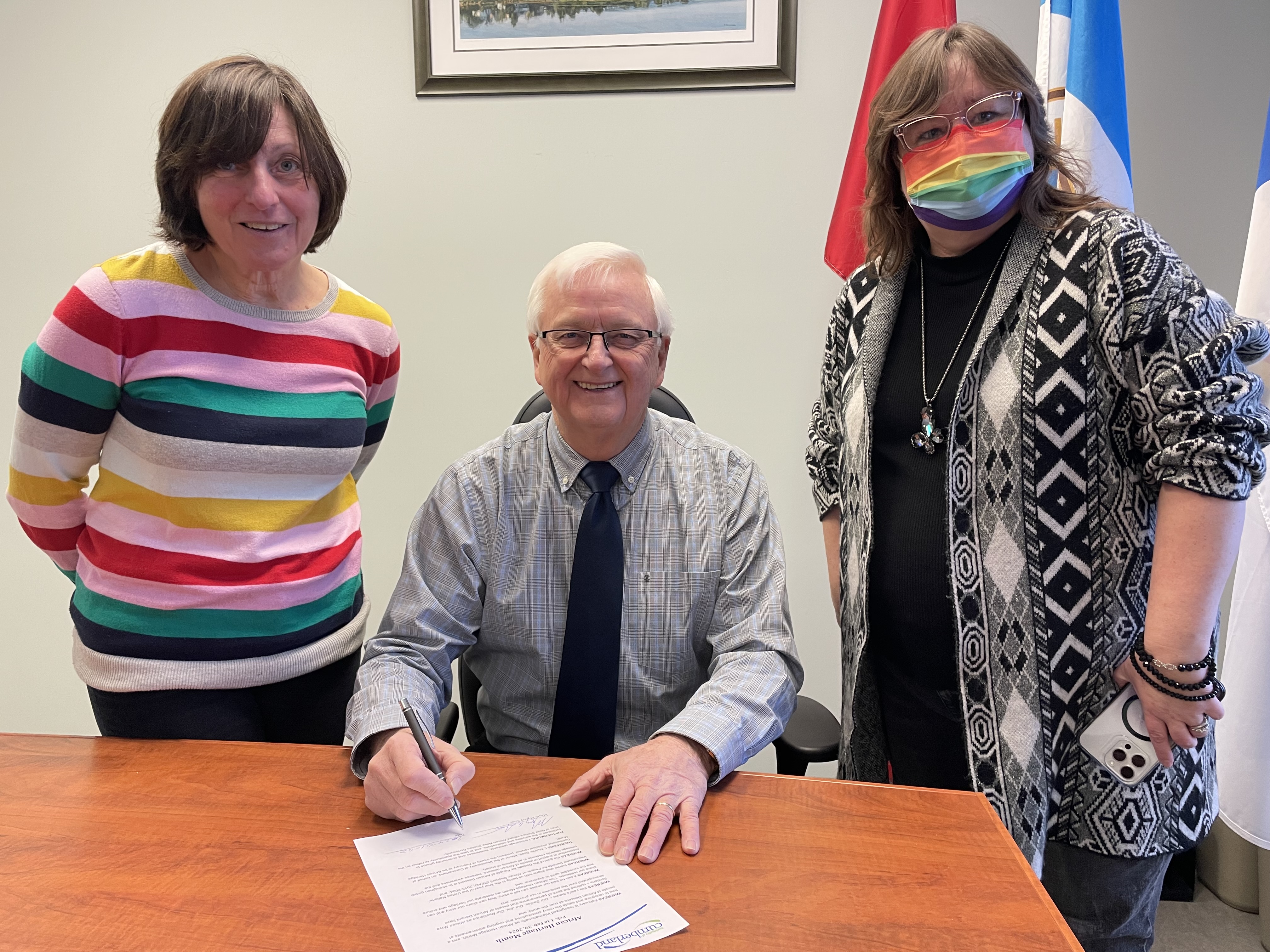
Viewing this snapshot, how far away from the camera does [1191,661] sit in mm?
1146

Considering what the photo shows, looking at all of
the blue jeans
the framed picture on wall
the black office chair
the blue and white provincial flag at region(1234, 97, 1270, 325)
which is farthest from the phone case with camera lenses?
the framed picture on wall

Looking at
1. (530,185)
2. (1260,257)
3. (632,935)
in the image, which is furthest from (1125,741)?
(530,185)

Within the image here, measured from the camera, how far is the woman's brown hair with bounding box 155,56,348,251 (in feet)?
3.94

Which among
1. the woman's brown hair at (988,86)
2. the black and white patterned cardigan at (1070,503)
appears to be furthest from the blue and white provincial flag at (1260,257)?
the black and white patterned cardigan at (1070,503)

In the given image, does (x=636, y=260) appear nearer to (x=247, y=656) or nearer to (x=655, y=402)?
(x=655, y=402)

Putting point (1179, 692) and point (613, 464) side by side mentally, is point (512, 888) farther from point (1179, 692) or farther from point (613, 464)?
point (1179, 692)

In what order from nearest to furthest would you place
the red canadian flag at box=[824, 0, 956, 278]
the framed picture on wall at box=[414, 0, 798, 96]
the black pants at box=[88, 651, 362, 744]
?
the black pants at box=[88, 651, 362, 744] < the red canadian flag at box=[824, 0, 956, 278] < the framed picture on wall at box=[414, 0, 798, 96]

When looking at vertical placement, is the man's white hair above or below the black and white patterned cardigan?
above

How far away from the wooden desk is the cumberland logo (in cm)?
2

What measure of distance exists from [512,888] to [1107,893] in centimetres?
90

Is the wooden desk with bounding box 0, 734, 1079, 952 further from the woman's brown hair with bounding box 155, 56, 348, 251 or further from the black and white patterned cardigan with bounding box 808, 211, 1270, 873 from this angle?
the woman's brown hair with bounding box 155, 56, 348, 251

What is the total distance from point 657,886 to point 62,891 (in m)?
0.63

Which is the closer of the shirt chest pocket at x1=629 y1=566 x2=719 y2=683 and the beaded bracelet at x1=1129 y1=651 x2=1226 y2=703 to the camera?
the beaded bracelet at x1=1129 y1=651 x2=1226 y2=703

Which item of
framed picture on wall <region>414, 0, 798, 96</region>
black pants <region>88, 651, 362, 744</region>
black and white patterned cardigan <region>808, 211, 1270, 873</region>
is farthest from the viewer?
framed picture on wall <region>414, 0, 798, 96</region>
